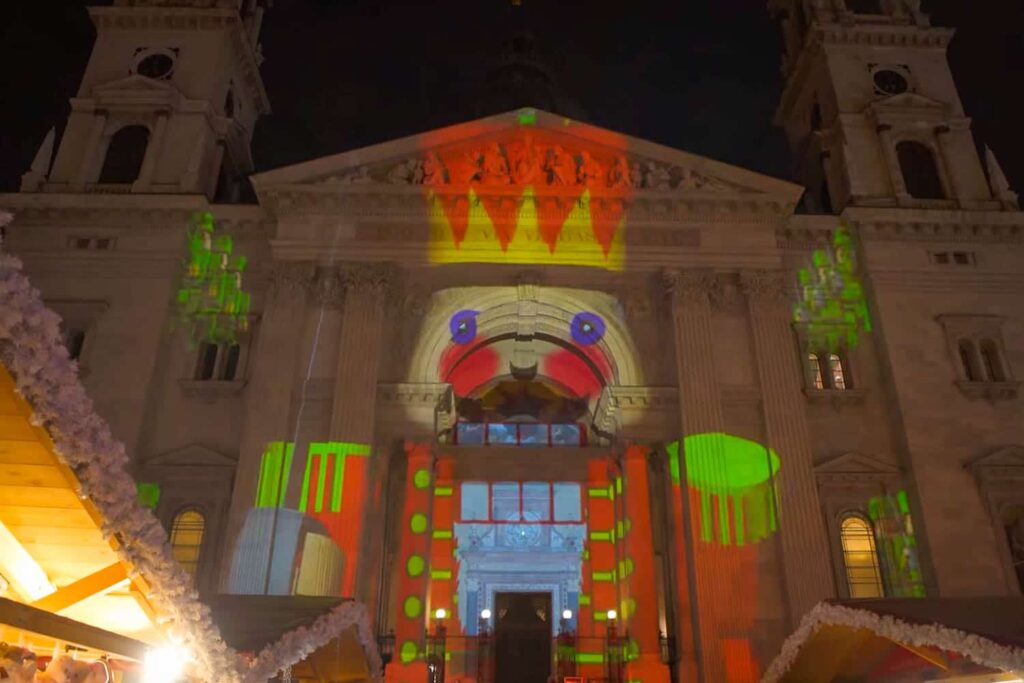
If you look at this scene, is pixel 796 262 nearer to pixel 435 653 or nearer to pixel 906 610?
pixel 435 653

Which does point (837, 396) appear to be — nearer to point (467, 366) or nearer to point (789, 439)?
point (789, 439)

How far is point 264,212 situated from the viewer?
1021 inches

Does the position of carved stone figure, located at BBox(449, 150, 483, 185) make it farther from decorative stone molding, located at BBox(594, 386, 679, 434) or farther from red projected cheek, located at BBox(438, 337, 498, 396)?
decorative stone molding, located at BBox(594, 386, 679, 434)

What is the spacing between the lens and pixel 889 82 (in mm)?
30672

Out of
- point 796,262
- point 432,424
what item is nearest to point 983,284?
point 796,262

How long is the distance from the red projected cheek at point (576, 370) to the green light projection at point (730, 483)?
473 cm

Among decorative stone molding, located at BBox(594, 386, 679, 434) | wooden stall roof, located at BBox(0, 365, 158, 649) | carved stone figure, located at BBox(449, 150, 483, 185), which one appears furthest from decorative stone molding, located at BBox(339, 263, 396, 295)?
wooden stall roof, located at BBox(0, 365, 158, 649)

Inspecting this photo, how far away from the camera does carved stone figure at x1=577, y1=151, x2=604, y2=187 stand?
25703mm

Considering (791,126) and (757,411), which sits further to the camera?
(791,126)

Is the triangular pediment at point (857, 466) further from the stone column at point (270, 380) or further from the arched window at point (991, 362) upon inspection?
the stone column at point (270, 380)

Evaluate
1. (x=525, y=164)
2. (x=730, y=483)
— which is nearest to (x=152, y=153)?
(x=525, y=164)

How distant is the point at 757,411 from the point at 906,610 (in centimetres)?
1377

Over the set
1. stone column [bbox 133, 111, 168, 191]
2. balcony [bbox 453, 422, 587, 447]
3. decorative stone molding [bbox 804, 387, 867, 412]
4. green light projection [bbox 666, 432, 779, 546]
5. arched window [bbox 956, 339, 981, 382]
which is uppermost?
stone column [bbox 133, 111, 168, 191]

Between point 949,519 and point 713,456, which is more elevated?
point 713,456
